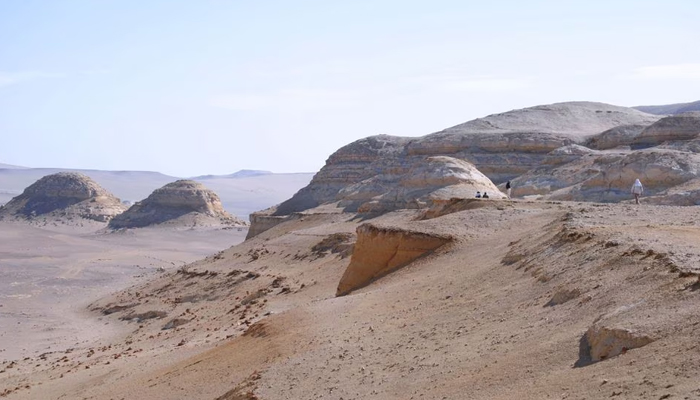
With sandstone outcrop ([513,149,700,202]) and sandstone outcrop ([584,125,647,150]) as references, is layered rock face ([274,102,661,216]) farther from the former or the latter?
sandstone outcrop ([513,149,700,202])

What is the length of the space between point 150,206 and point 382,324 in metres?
63.6

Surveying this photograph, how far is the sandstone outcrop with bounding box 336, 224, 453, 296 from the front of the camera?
18.4 metres

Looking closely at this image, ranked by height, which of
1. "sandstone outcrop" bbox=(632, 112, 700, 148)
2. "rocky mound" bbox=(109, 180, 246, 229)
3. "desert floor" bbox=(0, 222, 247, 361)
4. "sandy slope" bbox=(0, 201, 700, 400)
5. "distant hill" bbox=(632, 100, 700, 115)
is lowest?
"desert floor" bbox=(0, 222, 247, 361)

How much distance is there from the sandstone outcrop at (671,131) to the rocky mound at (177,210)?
42906mm

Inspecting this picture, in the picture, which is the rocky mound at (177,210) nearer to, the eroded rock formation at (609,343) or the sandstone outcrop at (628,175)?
the sandstone outcrop at (628,175)

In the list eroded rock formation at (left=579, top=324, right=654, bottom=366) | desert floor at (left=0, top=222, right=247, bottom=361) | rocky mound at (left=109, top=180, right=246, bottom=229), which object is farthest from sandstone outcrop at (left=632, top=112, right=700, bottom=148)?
rocky mound at (left=109, top=180, right=246, bottom=229)

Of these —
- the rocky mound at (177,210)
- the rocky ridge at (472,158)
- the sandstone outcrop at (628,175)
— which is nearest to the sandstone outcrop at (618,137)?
the rocky ridge at (472,158)

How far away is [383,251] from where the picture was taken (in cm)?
1898

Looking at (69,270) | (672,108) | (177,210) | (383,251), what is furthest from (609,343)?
(672,108)

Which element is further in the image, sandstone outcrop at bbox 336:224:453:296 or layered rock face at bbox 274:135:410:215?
layered rock face at bbox 274:135:410:215

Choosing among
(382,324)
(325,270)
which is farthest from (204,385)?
(325,270)

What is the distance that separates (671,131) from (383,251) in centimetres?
1978

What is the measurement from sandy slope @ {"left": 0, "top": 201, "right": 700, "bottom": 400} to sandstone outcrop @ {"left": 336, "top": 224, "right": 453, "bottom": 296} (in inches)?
13.9

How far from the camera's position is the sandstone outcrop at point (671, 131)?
112 ft
